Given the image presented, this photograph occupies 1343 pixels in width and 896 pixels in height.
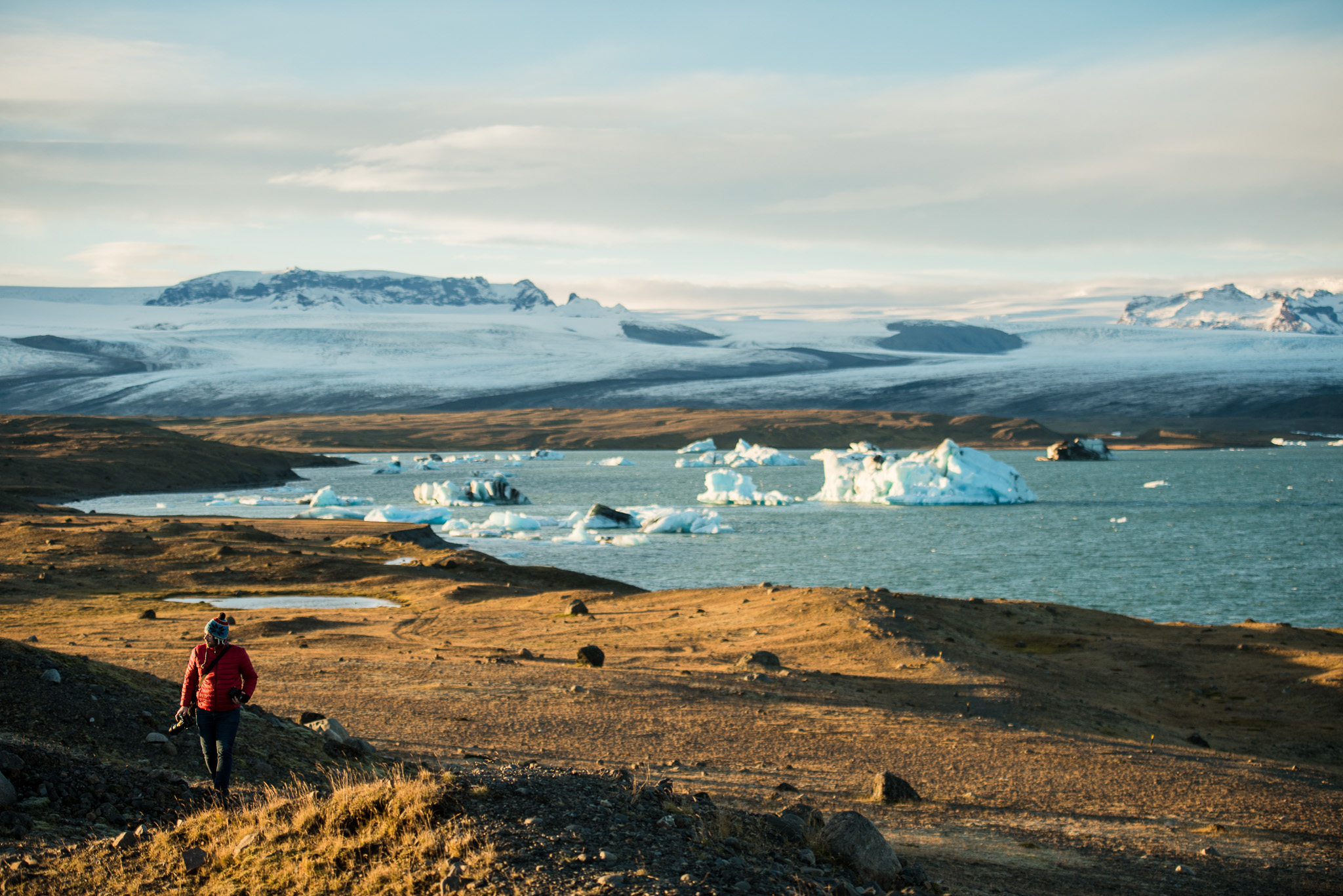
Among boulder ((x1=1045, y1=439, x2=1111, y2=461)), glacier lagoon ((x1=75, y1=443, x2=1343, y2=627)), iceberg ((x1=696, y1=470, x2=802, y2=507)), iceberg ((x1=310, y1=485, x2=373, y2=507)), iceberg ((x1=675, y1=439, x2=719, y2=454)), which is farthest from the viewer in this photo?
iceberg ((x1=675, y1=439, x2=719, y2=454))

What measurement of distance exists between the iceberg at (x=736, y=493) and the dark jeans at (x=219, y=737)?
57279 mm

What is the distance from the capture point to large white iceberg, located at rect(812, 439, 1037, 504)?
218 feet

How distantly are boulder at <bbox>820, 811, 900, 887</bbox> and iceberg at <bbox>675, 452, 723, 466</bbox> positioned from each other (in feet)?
315

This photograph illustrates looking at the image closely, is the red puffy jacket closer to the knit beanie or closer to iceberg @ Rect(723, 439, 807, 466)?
the knit beanie

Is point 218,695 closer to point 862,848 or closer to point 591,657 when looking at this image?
point 862,848

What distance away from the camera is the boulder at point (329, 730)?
10586mm

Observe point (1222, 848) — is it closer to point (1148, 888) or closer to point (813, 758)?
point (1148, 888)

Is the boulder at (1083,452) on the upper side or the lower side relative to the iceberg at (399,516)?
lower

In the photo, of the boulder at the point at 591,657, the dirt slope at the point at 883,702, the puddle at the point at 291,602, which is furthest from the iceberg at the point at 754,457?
the boulder at the point at 591,657

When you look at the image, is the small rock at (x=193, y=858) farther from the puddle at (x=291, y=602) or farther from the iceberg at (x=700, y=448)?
the iceberg at (x=700, y=448)

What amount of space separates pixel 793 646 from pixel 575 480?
2668 inches

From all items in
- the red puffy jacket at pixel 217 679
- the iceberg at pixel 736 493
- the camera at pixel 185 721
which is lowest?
the iceberg at pixel 736 493

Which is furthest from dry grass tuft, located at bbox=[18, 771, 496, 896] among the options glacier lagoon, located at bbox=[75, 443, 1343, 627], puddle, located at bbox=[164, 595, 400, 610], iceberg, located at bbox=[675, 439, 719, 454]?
iceberg, located at bbox=[675, 439, 719, 454]

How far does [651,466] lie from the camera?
106938mm
